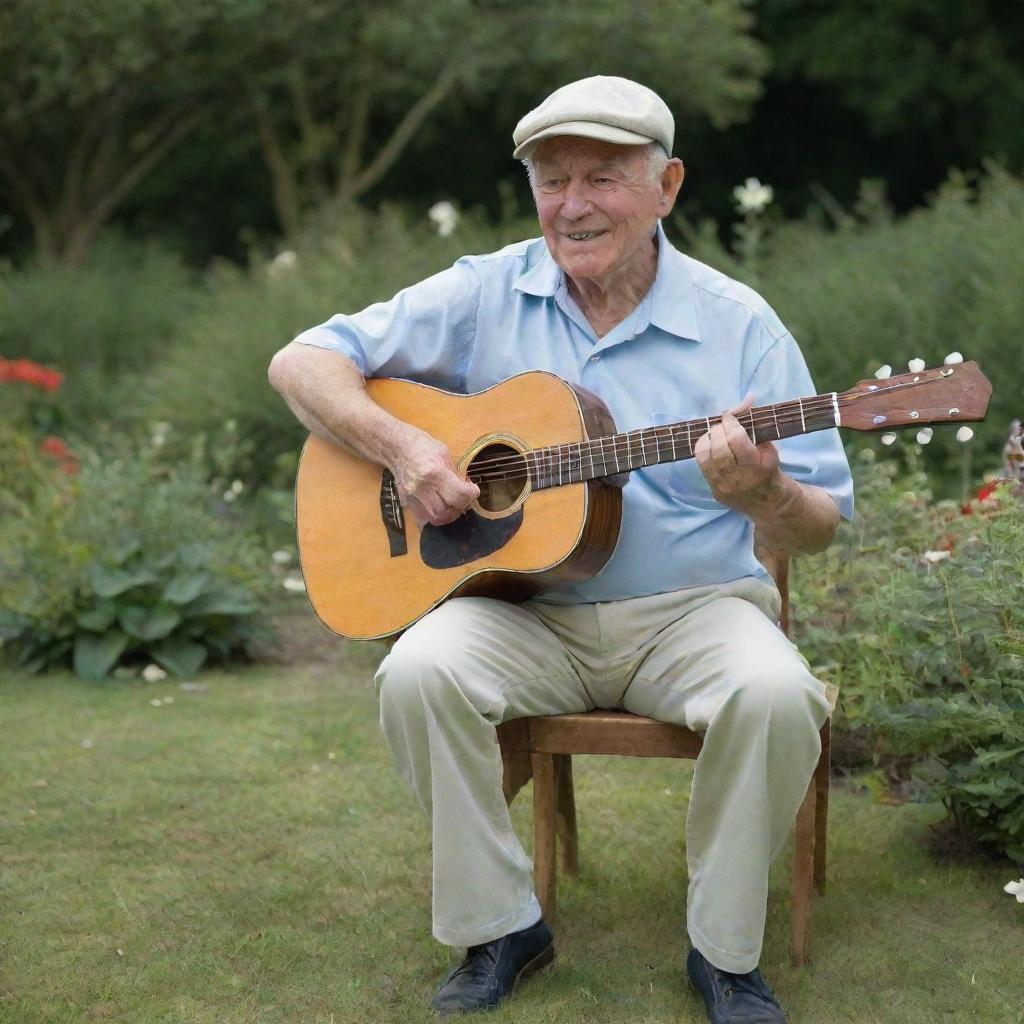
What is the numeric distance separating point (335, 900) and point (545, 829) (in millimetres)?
600

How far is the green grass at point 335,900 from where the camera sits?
2.92 meters

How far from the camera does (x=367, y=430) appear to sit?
10.3ft

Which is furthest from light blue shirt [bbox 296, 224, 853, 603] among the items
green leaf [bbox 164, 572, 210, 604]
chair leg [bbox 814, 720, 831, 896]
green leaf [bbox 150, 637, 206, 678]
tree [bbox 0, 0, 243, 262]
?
tree [bbox 0, 0, 243, 262]

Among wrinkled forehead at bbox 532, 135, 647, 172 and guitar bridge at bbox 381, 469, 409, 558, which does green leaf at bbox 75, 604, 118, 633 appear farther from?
wrinkled forehead at bbox 532, 135, 647, 172

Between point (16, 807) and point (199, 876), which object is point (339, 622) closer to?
point (199, 876)

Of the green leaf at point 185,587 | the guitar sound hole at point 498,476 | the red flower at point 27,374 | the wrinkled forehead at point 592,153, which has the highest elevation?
the wrinkled forehead at point 592,153

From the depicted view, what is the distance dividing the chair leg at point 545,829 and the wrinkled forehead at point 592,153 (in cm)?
118

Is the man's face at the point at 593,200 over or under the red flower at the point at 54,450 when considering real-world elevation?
over

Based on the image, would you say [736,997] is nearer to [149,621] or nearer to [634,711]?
[634,711]

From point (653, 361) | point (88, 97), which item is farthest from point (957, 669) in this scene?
point (88, 97)

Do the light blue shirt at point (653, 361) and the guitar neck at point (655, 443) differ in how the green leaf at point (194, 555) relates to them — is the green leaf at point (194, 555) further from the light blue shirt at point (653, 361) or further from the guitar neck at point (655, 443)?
the guitar neck at point (655, 443)

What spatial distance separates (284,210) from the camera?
49.1 feet

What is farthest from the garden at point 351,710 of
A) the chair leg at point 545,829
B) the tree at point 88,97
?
the tree at point 88,97

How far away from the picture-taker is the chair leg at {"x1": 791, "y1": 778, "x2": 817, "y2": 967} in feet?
9.90
